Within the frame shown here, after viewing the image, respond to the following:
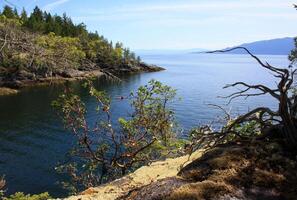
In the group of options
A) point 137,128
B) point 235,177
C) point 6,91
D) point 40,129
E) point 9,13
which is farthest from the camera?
point 6,91

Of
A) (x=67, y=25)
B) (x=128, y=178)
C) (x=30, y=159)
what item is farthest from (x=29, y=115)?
(x=67, y=25)

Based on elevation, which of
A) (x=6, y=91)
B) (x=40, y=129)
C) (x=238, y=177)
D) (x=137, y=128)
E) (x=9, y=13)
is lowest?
(x=40, y=129)

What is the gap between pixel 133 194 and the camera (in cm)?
975

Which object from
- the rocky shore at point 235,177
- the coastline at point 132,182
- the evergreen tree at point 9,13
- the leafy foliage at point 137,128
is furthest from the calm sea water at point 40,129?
the rocky shore at point 235,177

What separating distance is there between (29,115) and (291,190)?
226 feet

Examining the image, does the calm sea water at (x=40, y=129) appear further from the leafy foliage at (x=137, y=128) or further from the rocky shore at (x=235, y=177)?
the rocky shore at (x=235, y=177)

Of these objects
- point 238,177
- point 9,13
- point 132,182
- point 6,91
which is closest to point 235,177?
point 238,177

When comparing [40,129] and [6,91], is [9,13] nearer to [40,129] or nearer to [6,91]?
[6,91]

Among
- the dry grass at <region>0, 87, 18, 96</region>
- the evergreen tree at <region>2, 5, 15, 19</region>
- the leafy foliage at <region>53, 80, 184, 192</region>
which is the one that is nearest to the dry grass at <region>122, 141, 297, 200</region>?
the evergreen tree at <region>2, 5, 15, 19</region>

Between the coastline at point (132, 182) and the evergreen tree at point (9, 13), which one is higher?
the evergreen tree at point (9, 13)

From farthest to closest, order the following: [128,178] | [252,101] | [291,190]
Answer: [252,101] → [128,178] → [291,190]

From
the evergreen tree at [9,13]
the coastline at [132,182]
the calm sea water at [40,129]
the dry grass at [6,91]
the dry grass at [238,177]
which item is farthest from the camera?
the dry grass at [6,91]

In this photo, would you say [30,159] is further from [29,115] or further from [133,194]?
[133,194]

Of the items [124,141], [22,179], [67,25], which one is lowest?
[22,179]
